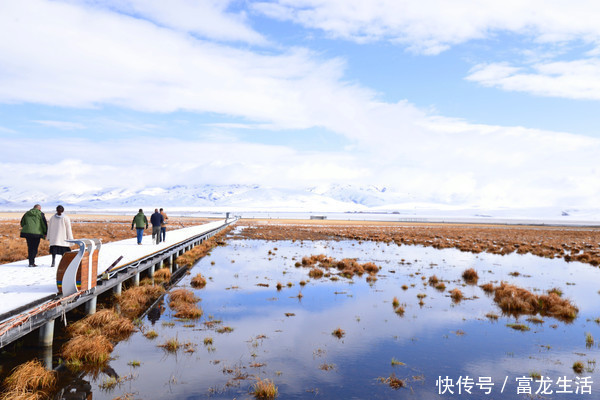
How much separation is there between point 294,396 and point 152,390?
8.90ft

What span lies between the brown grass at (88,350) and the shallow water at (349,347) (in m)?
0.32

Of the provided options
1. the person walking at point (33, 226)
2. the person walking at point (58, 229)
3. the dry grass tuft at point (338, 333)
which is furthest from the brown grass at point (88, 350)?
the person walking at point (33, 226)

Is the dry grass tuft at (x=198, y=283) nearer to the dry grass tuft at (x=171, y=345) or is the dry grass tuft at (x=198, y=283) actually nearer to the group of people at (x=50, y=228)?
the group of people at (x=50, y=228)

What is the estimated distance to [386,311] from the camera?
1439 centimetres

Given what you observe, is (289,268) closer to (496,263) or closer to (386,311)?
(386,311)

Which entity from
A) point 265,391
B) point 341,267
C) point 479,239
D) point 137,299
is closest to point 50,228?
point 137,299

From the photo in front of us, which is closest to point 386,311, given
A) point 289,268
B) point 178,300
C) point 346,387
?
point 346,387

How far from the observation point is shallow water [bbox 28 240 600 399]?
27.5ft

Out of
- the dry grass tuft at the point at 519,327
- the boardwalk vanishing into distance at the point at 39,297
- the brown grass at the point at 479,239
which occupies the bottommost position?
the brown grass at the point at 479,239

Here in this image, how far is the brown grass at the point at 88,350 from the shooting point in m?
9.20

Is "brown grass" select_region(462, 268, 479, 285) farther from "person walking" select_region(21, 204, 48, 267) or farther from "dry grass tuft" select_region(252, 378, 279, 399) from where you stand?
"person walking" select_region(21, 204, 48, 267)

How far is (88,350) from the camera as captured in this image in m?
9.40

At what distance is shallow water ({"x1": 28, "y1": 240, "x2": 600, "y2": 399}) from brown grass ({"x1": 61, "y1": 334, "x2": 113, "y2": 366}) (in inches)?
12.8

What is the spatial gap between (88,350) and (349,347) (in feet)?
20.3
